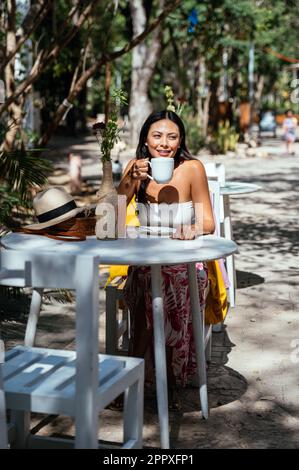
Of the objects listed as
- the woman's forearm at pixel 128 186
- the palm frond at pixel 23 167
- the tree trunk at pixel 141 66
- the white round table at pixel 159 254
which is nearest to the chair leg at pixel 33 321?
the white round table at pixel 159 254

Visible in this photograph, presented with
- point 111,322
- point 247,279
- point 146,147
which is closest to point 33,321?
point 111,322

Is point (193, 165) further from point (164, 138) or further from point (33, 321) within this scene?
point (33, 321)

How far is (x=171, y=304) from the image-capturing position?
180 inches

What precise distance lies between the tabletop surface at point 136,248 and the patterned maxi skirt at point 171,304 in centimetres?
29

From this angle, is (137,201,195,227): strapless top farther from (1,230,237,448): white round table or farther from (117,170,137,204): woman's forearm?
(1,230,237,448): white round table

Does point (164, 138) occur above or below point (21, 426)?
above

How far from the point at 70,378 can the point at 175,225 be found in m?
1.54

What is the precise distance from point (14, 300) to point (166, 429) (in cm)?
293

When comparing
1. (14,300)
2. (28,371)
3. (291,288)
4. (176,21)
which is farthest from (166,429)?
(176,21)

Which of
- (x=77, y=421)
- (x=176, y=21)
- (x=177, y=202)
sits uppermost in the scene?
(x=176, y=21)

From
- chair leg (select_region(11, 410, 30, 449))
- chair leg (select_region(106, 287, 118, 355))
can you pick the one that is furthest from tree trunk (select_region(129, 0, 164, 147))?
chair leg (select_region(11, 410, 30, 449))

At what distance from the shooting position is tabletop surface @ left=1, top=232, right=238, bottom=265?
378 cm
